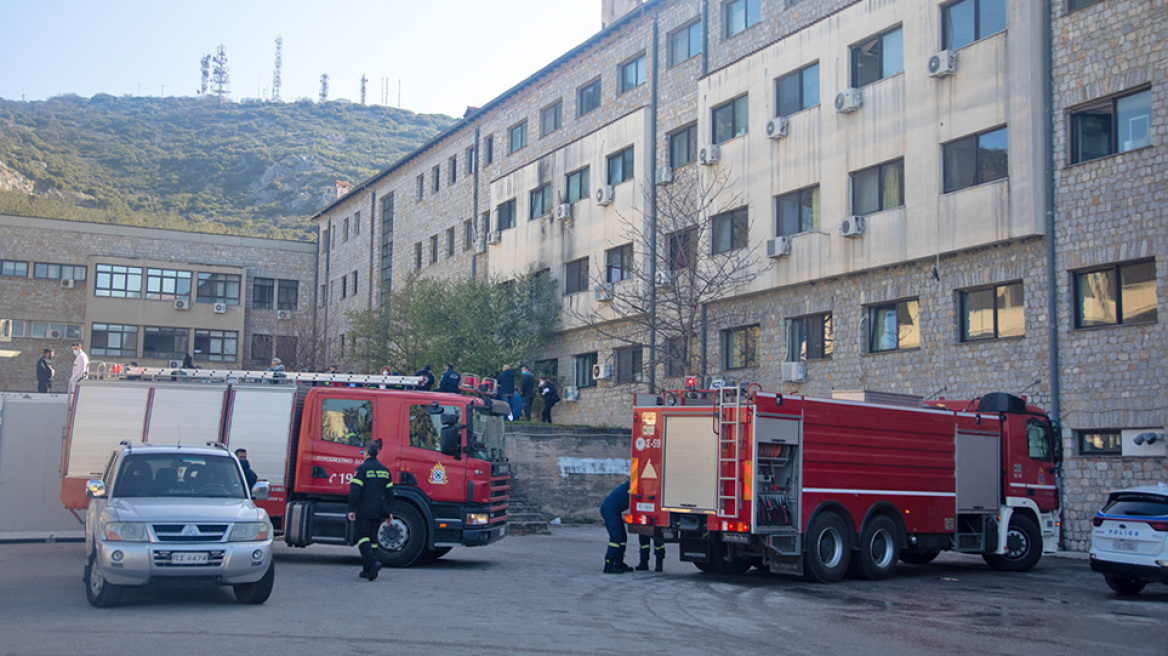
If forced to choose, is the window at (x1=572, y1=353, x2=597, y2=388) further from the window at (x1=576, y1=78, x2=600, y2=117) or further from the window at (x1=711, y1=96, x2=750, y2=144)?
the window at (x1=711, y1=96, x2=750, y2=144)

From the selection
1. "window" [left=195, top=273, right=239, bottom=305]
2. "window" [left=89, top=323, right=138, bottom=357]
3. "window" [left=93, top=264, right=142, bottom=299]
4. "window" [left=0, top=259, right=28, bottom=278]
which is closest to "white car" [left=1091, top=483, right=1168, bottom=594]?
"window" [left=89, top=323, right=138, bottom=357]

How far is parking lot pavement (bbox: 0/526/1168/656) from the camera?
8.89m

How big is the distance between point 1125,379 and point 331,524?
14.6m

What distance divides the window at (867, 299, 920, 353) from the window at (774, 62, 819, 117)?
5826 mm

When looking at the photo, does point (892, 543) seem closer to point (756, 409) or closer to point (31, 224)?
point (756, 409)

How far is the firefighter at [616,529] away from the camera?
15180 mm

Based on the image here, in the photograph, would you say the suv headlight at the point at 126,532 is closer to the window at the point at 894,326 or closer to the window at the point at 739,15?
the window at the point at 894,326

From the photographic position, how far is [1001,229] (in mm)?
20547

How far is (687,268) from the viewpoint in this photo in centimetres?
2809

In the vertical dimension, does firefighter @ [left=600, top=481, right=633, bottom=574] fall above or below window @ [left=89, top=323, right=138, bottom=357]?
below

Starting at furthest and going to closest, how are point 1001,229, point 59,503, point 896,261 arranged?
point 896,261 < point 1001,229 < point 59,503

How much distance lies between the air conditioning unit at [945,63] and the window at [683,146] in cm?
950

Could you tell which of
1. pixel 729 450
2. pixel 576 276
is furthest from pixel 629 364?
pixel 729 450

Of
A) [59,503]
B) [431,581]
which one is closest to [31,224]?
[59,503]
